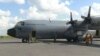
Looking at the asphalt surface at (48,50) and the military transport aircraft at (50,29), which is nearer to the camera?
the asphalt surface at (48,50)

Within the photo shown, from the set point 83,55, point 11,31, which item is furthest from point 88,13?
point 83,55

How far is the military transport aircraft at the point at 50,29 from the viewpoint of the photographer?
3850 cm

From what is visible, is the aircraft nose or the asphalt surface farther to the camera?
the aircraft nose

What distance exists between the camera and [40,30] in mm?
39000

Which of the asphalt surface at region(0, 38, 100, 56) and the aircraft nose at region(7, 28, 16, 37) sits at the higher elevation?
the aircraft nose at region(7, 28, 16, 37)

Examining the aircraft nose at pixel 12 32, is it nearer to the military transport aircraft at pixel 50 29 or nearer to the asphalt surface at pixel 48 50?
the military transport aircraft at pixel 50 29

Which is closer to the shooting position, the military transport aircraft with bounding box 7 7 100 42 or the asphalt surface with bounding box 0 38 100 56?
the asphalt surface with bounding box 0 38 100 56

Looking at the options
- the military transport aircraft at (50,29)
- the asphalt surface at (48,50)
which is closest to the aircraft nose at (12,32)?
the military transport aircraft at (50,29)

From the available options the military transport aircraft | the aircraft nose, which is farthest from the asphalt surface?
the military transport aircraft

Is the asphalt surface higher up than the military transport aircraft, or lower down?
lower down

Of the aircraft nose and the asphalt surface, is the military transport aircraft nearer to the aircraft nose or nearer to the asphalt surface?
the aircraft nose

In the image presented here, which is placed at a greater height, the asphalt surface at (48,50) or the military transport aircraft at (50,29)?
the military transport aircraft at (50,29)

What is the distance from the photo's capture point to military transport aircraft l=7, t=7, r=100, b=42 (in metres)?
38.5

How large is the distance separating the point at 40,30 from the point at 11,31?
445 cm
